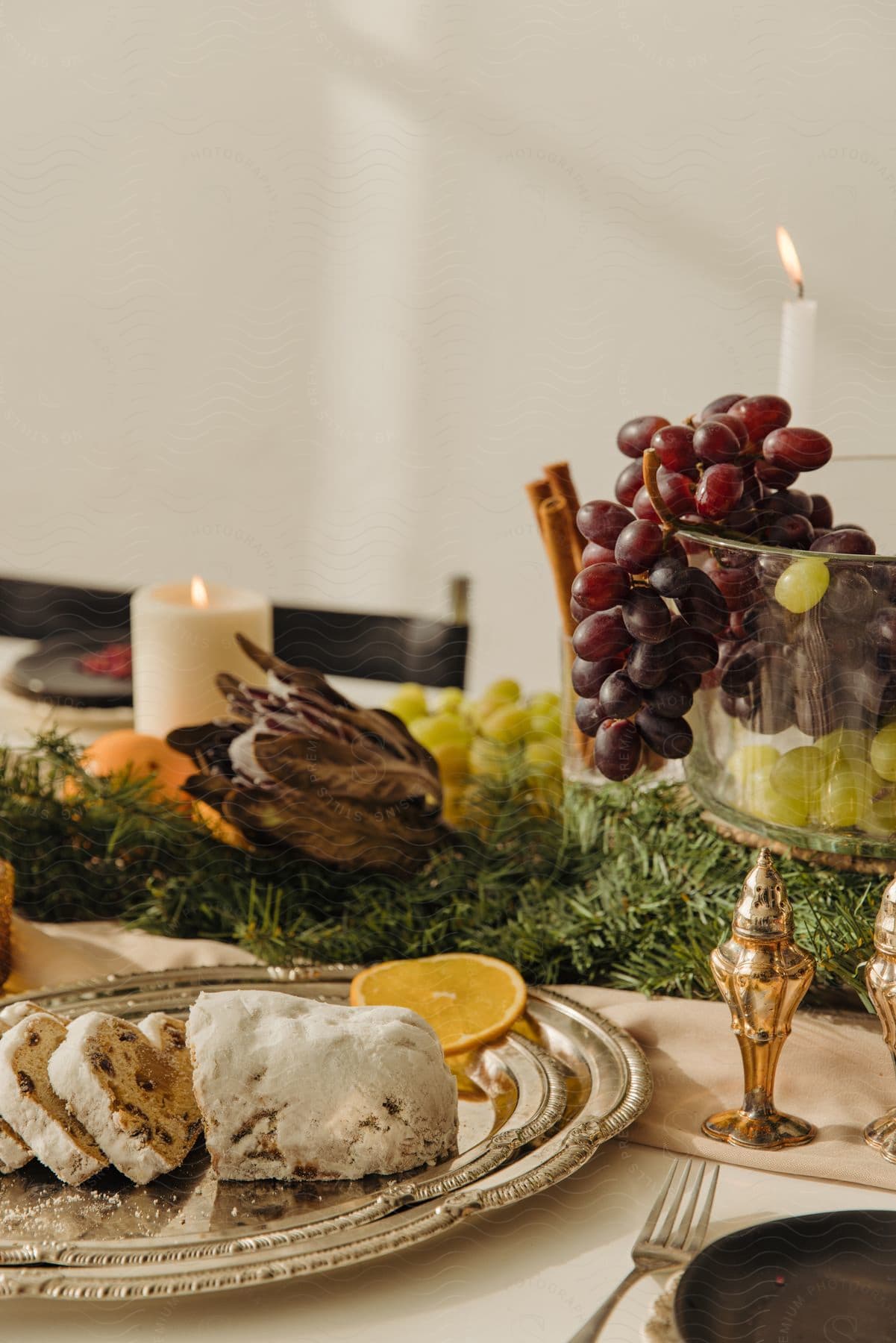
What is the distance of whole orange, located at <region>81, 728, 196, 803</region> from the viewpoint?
1.94ft

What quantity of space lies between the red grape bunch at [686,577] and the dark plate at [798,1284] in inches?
6.5

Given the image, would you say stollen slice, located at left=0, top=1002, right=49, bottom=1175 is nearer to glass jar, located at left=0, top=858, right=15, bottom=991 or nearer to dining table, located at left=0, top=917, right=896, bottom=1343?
dining table, located at left=0, top=917, right=896, bottom=1343

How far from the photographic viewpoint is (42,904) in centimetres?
57

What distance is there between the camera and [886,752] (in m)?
0.41

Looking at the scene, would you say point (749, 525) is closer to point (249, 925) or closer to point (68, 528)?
point (249, 925)

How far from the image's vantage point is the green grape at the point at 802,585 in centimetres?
40

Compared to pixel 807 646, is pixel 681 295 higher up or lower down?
higher up

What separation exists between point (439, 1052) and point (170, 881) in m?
0.21

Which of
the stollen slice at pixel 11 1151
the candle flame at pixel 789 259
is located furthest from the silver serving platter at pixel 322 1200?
the candle flame at pixel 789 259

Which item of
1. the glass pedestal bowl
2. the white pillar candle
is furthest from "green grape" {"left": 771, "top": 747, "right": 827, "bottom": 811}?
the white pillar candle

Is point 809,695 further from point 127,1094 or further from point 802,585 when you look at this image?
point 127,1094

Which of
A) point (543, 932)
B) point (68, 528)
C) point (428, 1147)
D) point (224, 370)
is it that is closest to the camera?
point (428, 1147)

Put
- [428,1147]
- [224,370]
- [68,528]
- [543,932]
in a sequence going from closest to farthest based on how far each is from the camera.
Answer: [428,1147] → [543,932] → [224,370] → [68,528]

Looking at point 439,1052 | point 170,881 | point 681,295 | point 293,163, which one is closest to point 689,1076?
point 439,1052
